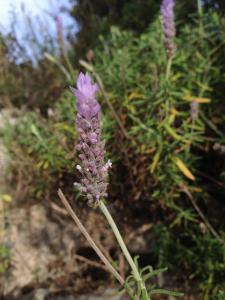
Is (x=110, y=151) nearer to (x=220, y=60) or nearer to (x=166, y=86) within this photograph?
(x=166, y=86)

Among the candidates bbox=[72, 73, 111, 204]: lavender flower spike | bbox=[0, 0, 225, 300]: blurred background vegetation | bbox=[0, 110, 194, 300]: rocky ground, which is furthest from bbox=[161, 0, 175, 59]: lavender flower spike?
bbox=[0, 110, 194, 300]: rocky ground

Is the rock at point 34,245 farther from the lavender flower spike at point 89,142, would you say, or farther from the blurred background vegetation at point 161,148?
the lavender flower spike at point 89,142

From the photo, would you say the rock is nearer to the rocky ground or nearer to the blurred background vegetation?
the rocky ground

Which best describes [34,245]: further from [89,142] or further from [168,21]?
[89,142]

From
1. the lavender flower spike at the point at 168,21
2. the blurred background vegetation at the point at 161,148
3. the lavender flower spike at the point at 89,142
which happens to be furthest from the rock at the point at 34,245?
the lavender flower spike at the point at 89,142

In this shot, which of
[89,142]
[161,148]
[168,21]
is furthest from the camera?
[161,148]

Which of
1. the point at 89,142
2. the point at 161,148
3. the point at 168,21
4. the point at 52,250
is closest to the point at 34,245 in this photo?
the point at 52,250

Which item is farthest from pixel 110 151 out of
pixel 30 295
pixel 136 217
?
pixel 30 295
